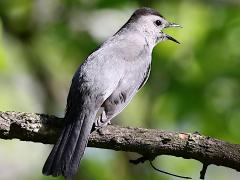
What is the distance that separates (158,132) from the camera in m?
4.59

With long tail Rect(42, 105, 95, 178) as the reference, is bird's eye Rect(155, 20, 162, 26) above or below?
above

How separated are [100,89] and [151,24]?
174cm

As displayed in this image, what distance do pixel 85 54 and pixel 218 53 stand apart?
4.76 feet

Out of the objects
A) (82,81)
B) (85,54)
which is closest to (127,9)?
(85,54)

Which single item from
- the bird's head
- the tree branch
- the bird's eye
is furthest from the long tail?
the bird's eye

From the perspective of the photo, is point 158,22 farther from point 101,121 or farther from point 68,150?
point 68,150

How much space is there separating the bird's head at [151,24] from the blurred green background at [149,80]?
1.65ft

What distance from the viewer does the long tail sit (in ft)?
15.5

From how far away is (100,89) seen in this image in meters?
5.29

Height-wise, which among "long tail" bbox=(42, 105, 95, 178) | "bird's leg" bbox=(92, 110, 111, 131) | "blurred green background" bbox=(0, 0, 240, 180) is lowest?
"long tail" bbox=(42, 105, 95, 178)

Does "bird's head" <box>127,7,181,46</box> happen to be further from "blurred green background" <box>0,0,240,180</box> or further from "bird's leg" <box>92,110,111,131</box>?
"bird's leg" <box>92,110,111,131</box>

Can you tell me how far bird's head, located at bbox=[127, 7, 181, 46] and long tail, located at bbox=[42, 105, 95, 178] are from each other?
1.94 metres

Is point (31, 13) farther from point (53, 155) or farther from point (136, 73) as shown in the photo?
point (53, 155)

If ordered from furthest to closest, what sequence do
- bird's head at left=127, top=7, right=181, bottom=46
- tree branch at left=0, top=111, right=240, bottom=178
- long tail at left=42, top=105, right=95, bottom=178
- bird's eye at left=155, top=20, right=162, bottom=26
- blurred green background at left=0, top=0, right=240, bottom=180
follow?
blurred green background at left=0, top=0, right=240, bottom=180 < bird's eye at left=155, top=20, right=162, bottom=26 < bird's head at left=127, top=7, right=181, bottom=46 < long tail at left=42, top=105, right=95, bottom=178 < tree branch at left=0, top=111, right=240, bottom=178
